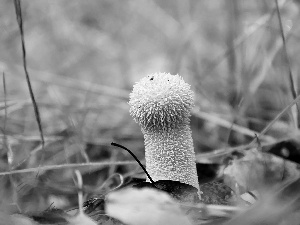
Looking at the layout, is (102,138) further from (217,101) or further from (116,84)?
(116,84)

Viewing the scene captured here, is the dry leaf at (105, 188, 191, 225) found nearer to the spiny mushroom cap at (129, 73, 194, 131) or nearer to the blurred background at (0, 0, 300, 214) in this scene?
the spiny mushroom cap at (129, 73, 194, 131)

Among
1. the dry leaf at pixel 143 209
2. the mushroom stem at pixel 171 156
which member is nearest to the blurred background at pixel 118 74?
Result: the mushroom stem at pixel 171 156

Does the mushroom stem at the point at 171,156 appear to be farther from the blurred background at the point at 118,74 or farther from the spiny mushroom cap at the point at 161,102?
the blurred background at the point at 118,74

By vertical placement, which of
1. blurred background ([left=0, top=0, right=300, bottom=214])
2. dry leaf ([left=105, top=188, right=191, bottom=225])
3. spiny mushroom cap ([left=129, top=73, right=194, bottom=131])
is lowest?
dry leaf ([left=105, top=188, right=191, bottom=225])

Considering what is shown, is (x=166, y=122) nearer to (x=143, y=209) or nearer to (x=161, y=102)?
(x=161, y=102)

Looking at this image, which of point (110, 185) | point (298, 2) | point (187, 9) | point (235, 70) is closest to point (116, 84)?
point (187, 9)

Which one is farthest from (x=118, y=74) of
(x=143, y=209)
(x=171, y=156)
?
(x=143, y=209)

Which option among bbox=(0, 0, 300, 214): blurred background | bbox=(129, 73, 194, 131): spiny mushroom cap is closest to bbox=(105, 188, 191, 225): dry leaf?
bbox=(129, 73, 194, 131): spiny mushroom cap
